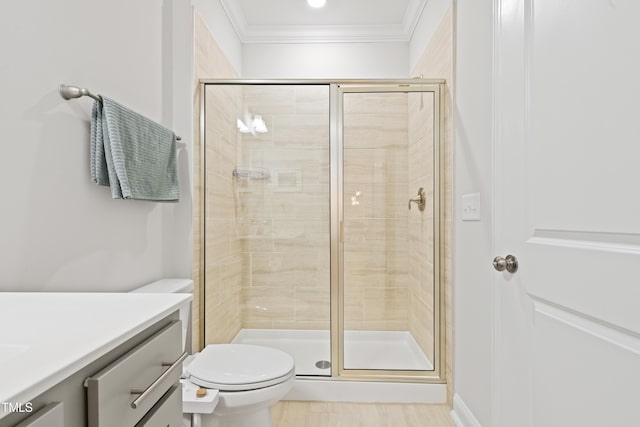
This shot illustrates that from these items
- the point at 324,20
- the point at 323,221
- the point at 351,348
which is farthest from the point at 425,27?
the point at 351,348

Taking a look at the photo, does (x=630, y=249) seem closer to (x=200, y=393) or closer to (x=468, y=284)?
(x=468, y=284)

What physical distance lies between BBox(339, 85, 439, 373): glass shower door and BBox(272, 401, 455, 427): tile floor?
213 millimetres

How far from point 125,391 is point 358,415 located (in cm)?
167

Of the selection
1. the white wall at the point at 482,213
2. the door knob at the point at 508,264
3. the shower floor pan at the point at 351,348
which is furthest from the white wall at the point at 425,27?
the shower floor pan at the point at 351,348

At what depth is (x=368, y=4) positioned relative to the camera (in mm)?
2920

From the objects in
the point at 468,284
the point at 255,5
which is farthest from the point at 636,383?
the point at 255,5

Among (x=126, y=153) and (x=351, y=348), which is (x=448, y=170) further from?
(x=126, y=153)

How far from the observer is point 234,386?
1505 mm

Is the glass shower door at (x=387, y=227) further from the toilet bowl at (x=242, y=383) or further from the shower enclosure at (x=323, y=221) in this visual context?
the toilet bowl at (x=242, y=383)

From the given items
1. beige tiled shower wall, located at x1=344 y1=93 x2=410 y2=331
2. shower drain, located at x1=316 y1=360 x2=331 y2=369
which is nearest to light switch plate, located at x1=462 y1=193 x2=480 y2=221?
beige tiled shower wall, located at x1=344 y1=93 x2=410 y2=331

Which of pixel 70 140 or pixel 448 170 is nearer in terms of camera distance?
pixel 70 140

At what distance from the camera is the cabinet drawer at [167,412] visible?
74cm

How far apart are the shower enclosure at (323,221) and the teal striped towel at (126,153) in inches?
24.2

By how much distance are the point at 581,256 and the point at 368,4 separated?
2591 mm
